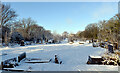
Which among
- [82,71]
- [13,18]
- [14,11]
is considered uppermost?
[14,11]

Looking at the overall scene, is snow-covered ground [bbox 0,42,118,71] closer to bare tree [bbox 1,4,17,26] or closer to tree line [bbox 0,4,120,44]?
tree line [bbox 0,4,120,44]

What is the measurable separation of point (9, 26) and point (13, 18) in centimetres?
280

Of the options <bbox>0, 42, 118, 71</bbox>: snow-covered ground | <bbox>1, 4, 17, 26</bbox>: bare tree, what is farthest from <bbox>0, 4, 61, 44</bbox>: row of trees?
<bbox>0, 42, 118, 71</bbox>: snow-covered ground

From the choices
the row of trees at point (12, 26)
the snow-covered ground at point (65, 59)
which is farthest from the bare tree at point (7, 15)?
the snow-covered ground at point (65, 59)

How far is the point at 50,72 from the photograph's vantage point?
9.95 ft

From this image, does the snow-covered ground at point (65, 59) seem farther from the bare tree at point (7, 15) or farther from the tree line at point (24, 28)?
the bare tree at point (7, 15)

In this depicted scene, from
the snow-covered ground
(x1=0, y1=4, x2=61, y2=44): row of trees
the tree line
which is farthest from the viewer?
(x1=0, y1=4, x2=61, y2=44): row of trees

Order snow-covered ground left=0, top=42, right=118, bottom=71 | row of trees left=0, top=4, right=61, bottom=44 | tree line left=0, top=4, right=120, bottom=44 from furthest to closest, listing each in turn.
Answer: row of trees left=0, top=4, right=61, bottom=44 < tree line left=0, top=4, right=120, bottom=44 < snow-covered ground left=0, top=42, right=118, bottom=71

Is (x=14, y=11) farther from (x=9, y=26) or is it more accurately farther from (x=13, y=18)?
(x=9, y=26)

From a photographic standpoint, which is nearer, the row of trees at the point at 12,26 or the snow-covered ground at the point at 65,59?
the snow-covered ground at the point at 65,59

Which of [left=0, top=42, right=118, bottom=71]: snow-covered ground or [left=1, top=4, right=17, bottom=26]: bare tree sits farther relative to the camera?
[left=1, top=4, right=17, bottom=26]: bare tree

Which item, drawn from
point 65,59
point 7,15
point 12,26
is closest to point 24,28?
point 12,26

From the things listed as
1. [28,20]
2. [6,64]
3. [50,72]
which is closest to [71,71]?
[50,72]

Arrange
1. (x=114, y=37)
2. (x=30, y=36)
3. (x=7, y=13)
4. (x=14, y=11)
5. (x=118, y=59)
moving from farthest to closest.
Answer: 1. (x=30, y=36)
2. (x=14, y=11)
3. (x=7, y=13)
4. (x=114, y=37)
5. (x=118, y=59)
